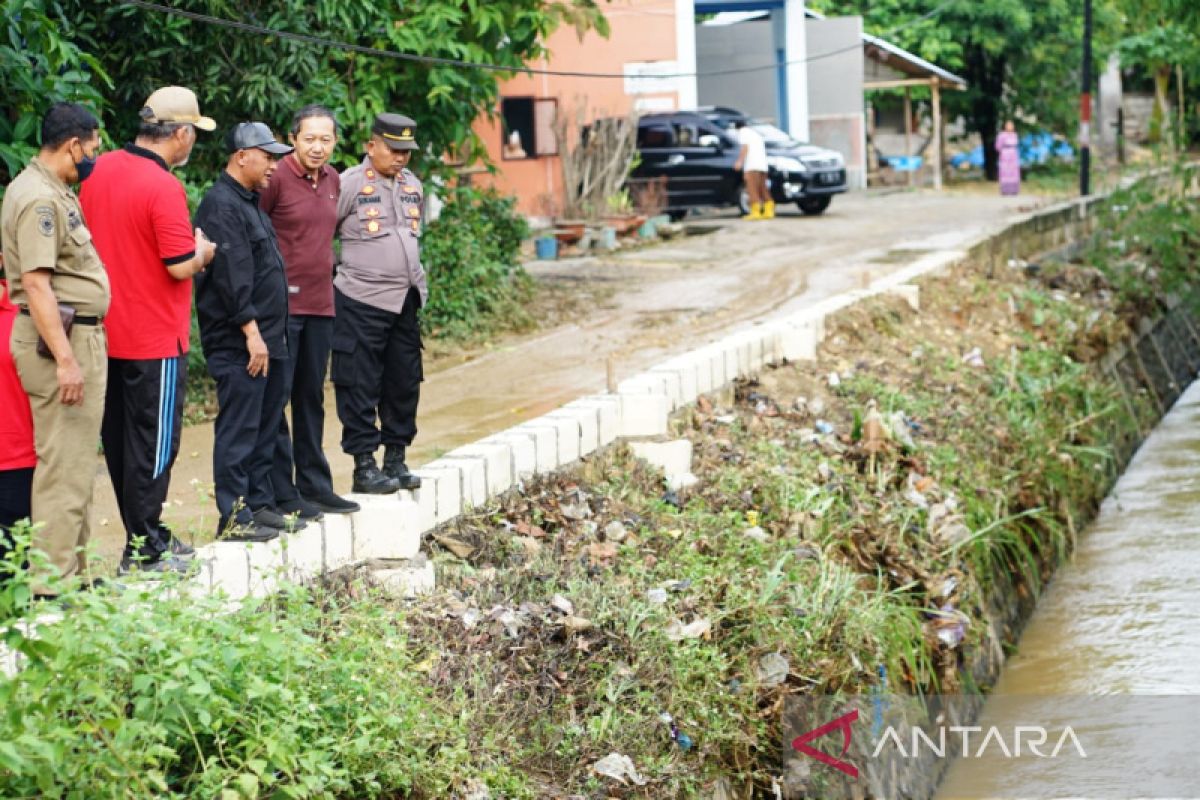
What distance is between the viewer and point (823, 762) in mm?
6125

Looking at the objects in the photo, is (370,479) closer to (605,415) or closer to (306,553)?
(306,553)

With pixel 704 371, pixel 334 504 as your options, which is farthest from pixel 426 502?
pixel 704 371

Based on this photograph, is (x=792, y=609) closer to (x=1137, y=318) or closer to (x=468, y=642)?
(x=468, y=642)

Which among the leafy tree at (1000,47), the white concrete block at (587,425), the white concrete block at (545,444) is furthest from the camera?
the leafy tree at (1000,47)

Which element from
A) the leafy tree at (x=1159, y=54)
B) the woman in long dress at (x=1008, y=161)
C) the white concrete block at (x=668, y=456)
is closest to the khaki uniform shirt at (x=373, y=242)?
the white concrete block at (x=668, y=456)

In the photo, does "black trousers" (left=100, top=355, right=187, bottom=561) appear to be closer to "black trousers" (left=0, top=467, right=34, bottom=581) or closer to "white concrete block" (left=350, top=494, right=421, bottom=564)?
"black trousers" (left=0, top=467, right=34, bottom=581)

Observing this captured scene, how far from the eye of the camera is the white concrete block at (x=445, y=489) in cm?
629

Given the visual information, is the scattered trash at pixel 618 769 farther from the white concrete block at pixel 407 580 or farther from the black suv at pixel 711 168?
the black suv at pixel 711 168

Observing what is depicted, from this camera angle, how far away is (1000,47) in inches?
1182

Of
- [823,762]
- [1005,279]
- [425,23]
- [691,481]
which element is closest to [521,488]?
[691,481]

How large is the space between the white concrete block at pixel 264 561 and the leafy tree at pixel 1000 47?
26.4 m

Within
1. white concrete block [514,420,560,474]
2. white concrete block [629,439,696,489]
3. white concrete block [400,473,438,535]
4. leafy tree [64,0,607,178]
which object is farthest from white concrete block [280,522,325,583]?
leafy tree [64,0,607,178]

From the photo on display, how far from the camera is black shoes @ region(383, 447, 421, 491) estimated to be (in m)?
6.27

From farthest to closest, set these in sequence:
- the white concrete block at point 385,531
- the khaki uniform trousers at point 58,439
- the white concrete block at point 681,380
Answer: the white concrete block at point 681,380, the white concrete block at point 385,531, the khaki uniform trousers at point 58,439
